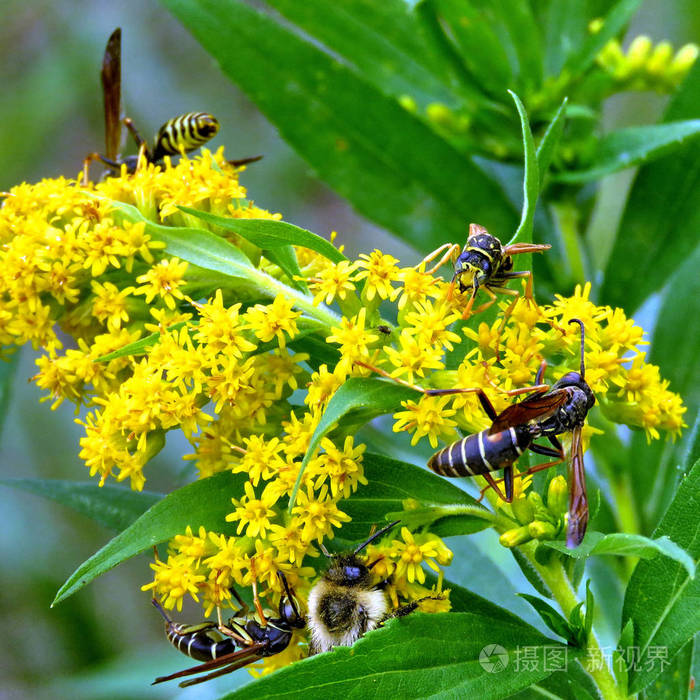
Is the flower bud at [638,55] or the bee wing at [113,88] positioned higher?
the bee wing at [113,88]

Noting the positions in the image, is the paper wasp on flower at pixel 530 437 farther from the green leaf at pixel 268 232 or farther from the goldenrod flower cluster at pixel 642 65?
the goldenrod flower cluster at pixel 642 65

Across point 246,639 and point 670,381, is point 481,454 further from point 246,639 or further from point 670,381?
point 670,381

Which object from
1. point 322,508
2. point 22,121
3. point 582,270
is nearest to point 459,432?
point 322,508

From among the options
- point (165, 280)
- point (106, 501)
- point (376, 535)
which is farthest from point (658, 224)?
point (106, 501)

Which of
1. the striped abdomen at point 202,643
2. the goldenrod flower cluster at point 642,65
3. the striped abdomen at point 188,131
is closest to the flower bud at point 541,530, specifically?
the striped abdomen at point 202,643

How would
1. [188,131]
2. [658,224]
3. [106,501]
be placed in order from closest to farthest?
[106,501], [188,131], [658,224]

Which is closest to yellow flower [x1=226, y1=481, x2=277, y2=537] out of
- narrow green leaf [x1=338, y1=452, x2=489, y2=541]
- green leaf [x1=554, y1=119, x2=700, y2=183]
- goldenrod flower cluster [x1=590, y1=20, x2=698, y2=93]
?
narrow green leaf [x1=338, y1=452, x2=489, y2=541]
